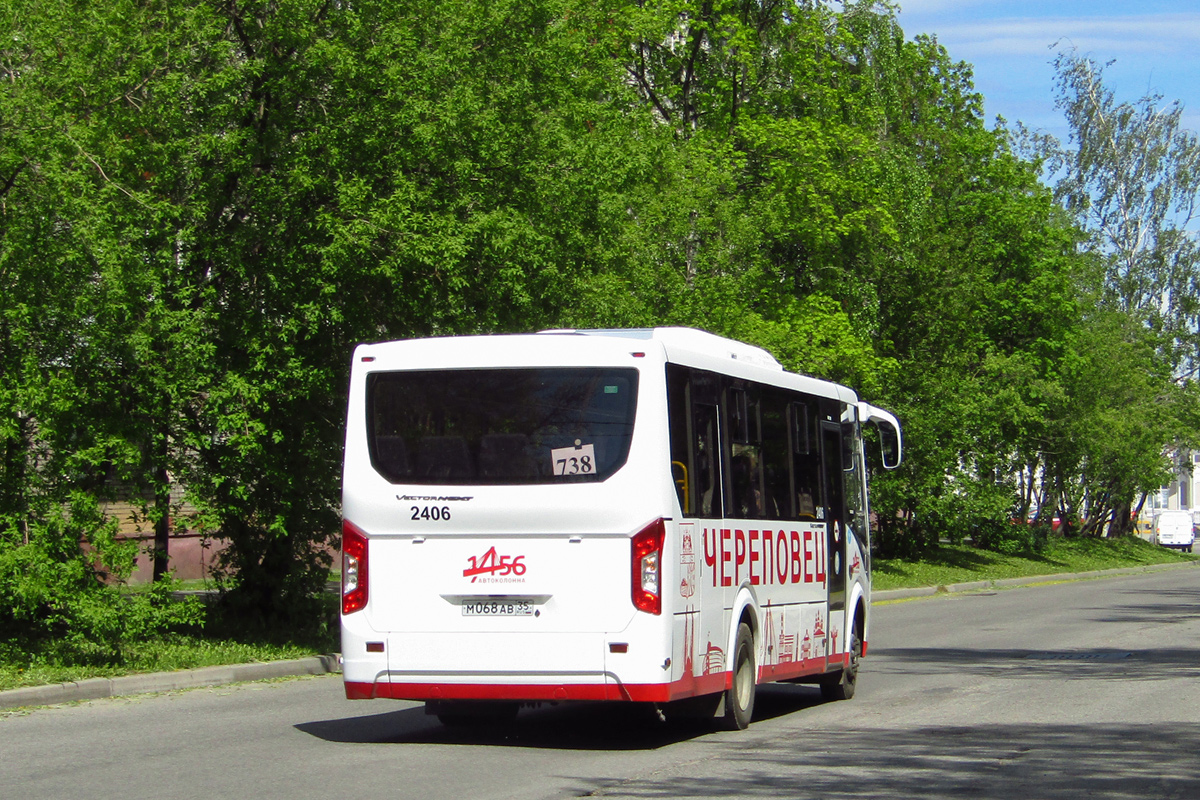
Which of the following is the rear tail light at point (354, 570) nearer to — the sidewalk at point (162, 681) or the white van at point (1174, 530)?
the sidewalk at point (162, 681)

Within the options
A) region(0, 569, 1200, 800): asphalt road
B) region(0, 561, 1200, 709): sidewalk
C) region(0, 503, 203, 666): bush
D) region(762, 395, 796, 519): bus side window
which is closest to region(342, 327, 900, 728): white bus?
region(0, 569, 1200, 800): asphalt road

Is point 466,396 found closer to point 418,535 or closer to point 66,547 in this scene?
point 418,535

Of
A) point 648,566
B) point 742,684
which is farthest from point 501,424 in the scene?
point 742,684

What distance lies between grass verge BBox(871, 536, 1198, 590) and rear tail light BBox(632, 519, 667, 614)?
25.3 metres

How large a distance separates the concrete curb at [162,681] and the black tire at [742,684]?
10.1 ft

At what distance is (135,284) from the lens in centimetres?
1500

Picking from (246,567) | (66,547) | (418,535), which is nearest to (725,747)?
(418,535)

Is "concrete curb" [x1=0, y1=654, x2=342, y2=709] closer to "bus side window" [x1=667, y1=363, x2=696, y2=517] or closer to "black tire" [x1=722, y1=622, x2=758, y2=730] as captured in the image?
"black tire" [x1=722, y1=622, x2=758, y2=730]

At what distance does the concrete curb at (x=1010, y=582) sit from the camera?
111 ft

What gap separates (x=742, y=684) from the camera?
11359 millimetres

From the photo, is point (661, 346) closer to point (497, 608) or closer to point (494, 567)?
point (494, 567)

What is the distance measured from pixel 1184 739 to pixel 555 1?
1149 cm

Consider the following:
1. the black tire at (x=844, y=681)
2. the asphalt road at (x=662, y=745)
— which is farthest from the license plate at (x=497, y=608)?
the black tire at (x=844, y=681)

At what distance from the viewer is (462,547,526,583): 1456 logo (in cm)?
1009
